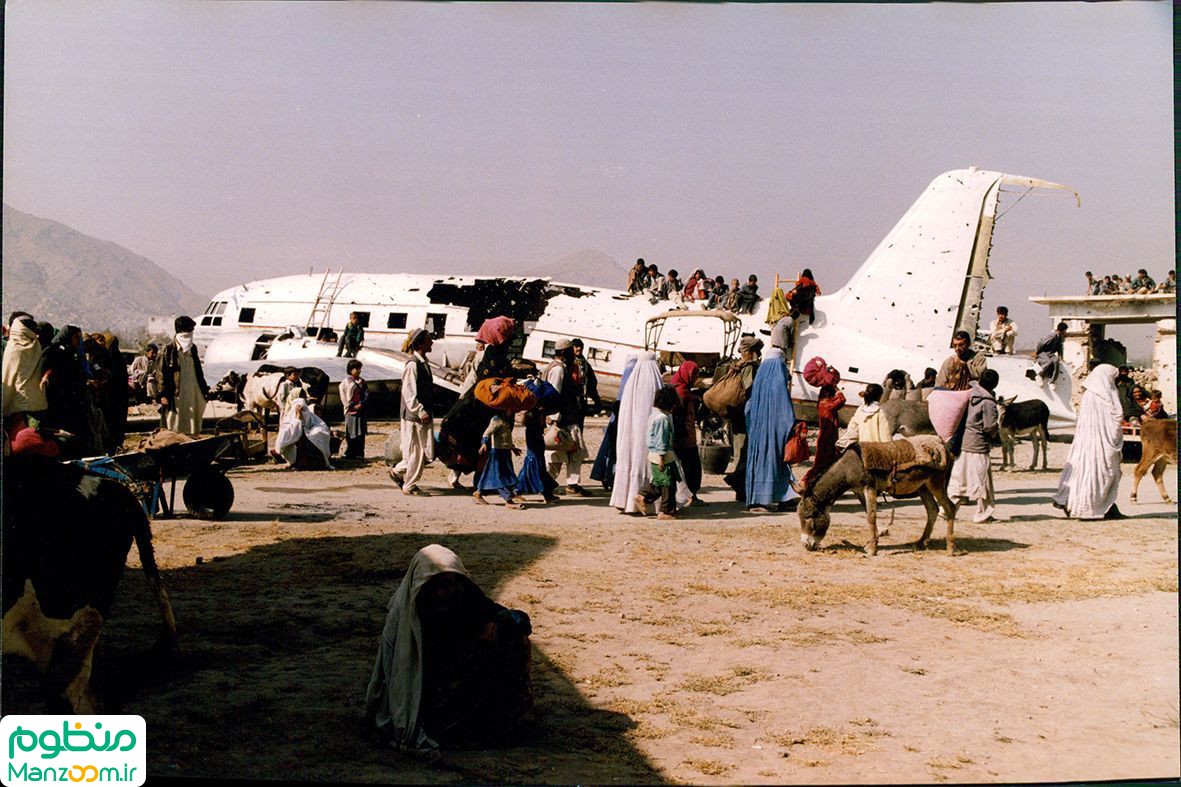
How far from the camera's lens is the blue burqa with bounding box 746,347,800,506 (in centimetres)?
1288

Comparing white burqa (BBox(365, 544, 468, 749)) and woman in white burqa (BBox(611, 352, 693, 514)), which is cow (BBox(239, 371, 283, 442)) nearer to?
woman in white burqa (BBox(611, 352, 693, 514))

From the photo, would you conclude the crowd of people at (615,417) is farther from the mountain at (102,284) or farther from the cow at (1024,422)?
the mountain at (102,284)

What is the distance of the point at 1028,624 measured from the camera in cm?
797

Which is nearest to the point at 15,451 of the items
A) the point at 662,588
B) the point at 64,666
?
the point at 64,666

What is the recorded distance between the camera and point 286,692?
589cm

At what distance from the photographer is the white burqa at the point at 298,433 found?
52.4ft

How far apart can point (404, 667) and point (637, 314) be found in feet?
70.5

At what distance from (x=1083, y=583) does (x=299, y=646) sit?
23.3 feet

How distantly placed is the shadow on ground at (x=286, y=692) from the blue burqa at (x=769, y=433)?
515 centimetres

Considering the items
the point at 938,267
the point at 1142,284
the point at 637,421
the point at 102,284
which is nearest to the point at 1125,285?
the point at 1142,284

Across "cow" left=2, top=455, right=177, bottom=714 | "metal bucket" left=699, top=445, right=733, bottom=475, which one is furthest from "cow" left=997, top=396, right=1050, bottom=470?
"cow" left=2, top=455, right=177, bottom=714

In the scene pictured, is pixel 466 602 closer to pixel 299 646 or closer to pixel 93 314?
pixel 299 646

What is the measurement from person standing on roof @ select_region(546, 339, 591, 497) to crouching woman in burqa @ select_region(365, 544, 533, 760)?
29.1 feet

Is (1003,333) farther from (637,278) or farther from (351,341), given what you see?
(351,341)
